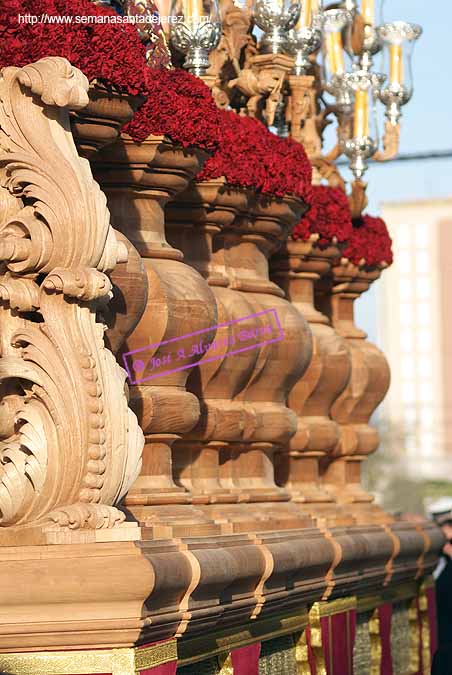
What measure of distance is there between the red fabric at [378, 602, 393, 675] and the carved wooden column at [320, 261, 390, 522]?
495 millimetres

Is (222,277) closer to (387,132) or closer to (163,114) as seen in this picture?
(163,114)

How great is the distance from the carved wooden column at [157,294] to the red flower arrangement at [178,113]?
5 centimetres

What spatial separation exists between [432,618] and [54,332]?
7.02m

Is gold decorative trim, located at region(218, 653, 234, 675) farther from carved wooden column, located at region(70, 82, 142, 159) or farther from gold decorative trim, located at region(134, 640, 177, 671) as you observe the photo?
carved wooden column, located at region(70, 82, 142, 159)

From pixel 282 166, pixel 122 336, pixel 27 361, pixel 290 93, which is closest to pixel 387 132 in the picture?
pixel 290 93

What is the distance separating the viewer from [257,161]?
7.96 meters

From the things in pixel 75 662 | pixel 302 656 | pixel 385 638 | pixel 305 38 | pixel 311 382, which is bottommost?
pixel 75 662

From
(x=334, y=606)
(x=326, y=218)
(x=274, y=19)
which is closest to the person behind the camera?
(x=274, y=19)

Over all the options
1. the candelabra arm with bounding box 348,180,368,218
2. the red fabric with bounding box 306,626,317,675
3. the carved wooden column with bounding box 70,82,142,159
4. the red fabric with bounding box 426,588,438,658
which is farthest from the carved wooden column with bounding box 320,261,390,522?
the carved wooden column with bounding box 70,82,142,159

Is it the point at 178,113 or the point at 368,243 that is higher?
the point at 368,243

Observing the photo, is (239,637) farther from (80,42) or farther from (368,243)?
(368,243)

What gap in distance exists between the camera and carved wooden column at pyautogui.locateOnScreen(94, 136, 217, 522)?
6.57 meters

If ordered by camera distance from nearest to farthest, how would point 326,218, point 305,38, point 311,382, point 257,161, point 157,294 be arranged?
point 157,294 < point 257,161 < point 305,38 < point 311,382 < point 326,218

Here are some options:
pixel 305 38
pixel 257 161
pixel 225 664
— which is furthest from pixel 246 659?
pixel 305 38
